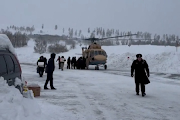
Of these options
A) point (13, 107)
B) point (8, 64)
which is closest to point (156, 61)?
point (8, 64)

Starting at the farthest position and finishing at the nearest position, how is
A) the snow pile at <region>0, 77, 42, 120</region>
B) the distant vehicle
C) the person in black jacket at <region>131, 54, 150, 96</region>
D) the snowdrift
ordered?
the snowdrift
the person in black jacket at <region>131, 54, 150, 96</region>
the distant vehicle
the snow pile at <region>0, 77, 42, 120</region>

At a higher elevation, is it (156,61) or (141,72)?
(141,72)

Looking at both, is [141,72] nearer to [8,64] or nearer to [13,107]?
[8,64]

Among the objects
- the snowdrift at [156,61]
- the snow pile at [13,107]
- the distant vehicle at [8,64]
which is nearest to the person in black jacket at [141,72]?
the distant vehicle at [8,64]

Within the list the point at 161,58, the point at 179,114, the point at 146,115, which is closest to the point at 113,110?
the point at 146,115

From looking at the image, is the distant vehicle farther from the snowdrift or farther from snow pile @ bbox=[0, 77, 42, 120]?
the snowdrift

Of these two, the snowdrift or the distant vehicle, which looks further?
the snowdrift

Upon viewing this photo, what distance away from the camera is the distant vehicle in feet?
17.7

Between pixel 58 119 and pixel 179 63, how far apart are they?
2579 cm

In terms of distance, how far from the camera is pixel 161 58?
115 ft

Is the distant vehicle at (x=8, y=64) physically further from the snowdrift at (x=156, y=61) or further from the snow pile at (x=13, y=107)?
the snowdrift at (x=156, y=61)

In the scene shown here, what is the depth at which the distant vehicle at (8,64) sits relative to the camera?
17.7 ft

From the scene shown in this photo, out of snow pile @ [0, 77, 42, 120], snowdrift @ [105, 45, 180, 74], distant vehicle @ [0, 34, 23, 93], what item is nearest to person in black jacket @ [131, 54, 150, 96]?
distant vehicle @ [0, 34, 23, 93]

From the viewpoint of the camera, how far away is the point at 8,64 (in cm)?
569
